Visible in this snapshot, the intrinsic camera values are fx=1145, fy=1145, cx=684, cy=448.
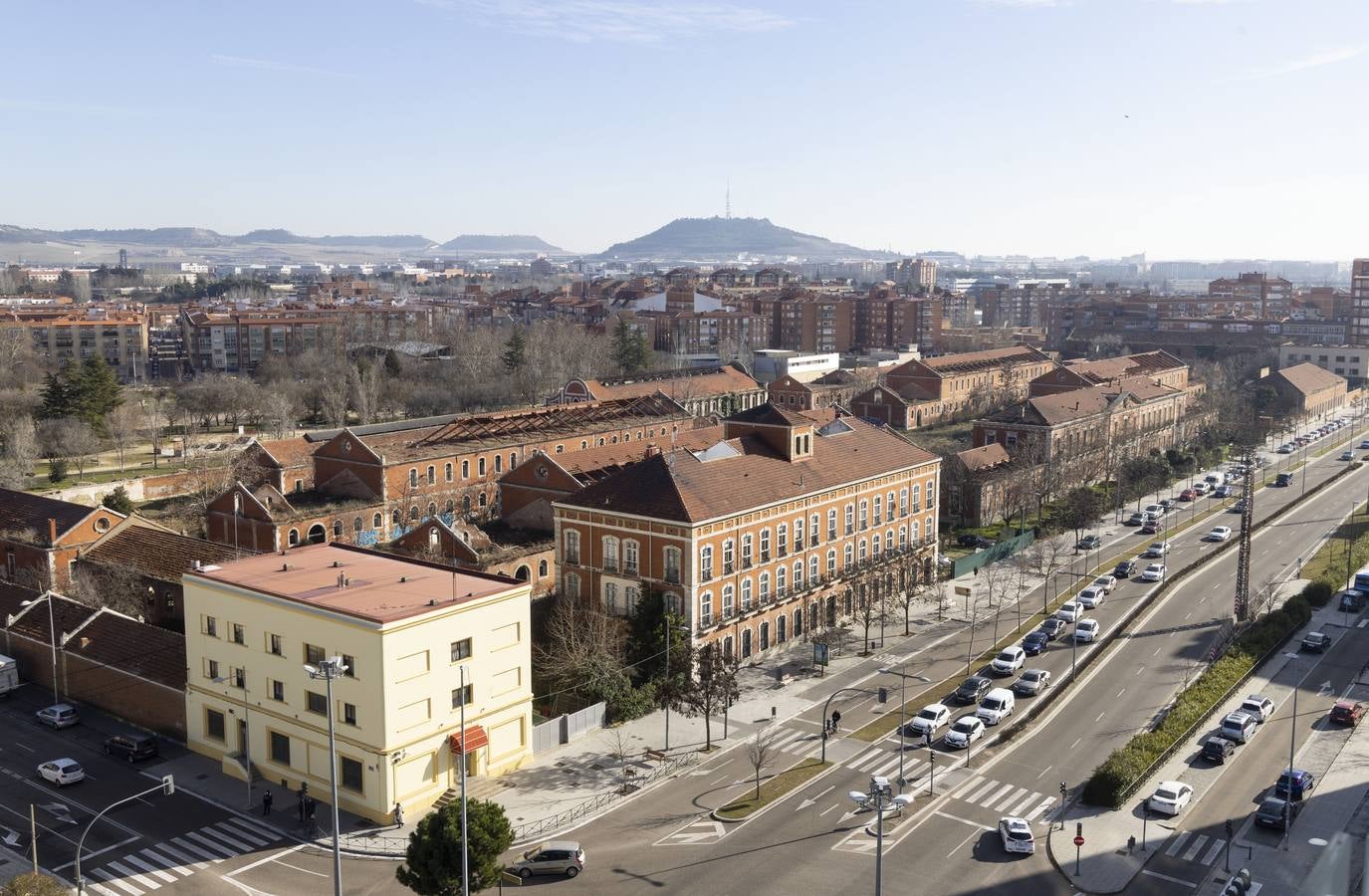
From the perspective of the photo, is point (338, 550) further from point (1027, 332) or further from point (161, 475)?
point (1027, 332)

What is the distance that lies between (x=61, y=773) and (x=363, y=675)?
1015 centimetres

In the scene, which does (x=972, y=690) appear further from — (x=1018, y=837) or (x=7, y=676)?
(x=7, y=676)

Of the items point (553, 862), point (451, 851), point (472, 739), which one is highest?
point (451, 851)

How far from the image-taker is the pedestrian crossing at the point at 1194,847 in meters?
29.7

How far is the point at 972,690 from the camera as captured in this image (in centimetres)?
4100

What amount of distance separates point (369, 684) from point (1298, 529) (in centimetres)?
5760

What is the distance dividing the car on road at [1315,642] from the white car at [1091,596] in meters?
8.90

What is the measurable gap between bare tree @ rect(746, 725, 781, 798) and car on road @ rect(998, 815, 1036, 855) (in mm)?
6865

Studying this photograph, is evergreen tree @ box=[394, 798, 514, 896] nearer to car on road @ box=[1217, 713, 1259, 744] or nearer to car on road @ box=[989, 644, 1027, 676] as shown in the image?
car on road @ box=[989, 644, 1027, 676]

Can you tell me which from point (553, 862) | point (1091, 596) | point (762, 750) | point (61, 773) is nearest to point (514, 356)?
point (1091, 596)

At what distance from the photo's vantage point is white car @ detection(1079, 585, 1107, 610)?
52281 mm

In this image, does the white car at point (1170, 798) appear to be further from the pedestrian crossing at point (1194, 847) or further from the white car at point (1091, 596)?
the white car at point (1091, 596)

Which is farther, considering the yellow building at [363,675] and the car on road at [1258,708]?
the car on road at [1258,708]

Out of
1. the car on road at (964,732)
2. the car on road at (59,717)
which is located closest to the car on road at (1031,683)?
the car on road at (964,732)
